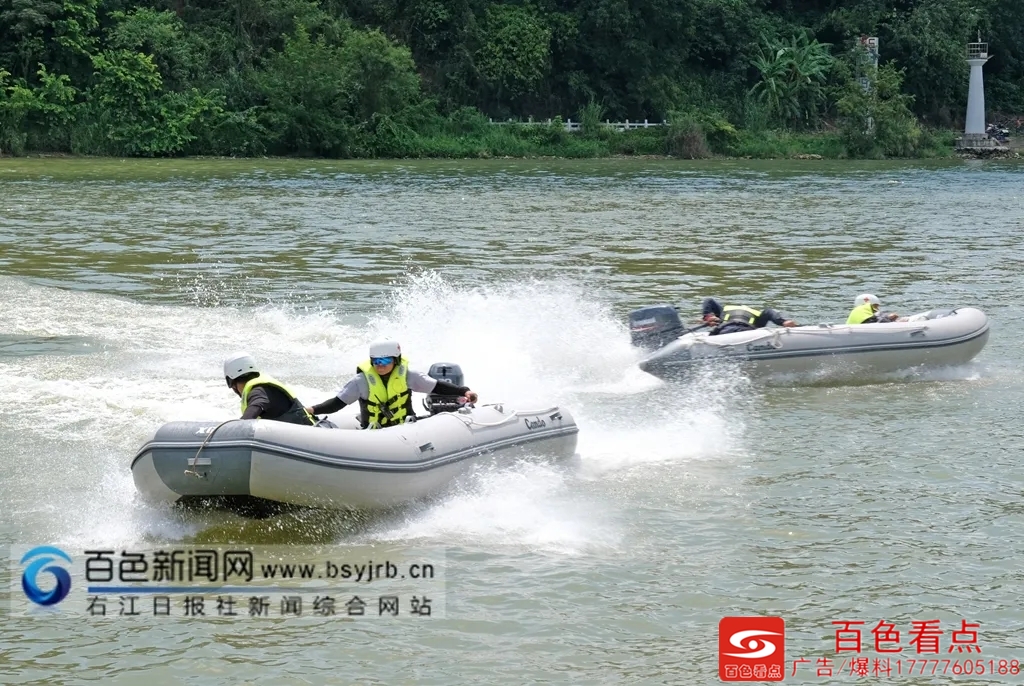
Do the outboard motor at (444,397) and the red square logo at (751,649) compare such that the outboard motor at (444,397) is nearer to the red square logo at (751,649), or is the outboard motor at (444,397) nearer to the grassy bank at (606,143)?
the red square logo at (751,649)

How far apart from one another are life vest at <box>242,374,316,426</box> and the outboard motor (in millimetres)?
1282

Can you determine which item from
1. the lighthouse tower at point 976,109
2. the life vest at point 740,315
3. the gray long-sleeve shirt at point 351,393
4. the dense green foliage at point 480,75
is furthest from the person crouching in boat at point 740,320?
the lighthouse tower at point 976,109

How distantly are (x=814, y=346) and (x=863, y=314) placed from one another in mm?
1159

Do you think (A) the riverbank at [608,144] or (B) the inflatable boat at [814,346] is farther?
(A) the riverbank at [608,144]

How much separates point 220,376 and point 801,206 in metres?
23.9

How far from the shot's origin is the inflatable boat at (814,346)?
44.6 feet

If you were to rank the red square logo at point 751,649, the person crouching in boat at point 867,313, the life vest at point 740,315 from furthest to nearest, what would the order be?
the person crouching in boat at point 867,313 < the life vest at point 740,315 < the red square logo at point 751,649

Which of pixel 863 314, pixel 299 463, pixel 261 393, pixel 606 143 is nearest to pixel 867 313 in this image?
pixel 863 314

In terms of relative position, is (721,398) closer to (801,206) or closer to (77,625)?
(77,625)

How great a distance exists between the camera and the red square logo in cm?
708

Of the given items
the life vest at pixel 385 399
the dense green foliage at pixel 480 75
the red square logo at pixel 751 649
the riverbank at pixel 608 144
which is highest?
the dense green foliage at pixel 480 75

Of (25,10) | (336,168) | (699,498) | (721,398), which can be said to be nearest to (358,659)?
(699,498)

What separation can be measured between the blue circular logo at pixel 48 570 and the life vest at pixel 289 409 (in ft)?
4.93

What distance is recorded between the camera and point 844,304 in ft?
61.5
